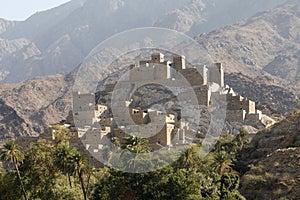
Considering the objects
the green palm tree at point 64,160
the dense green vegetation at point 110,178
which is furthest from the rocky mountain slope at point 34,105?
the green palm tree at point 64,160

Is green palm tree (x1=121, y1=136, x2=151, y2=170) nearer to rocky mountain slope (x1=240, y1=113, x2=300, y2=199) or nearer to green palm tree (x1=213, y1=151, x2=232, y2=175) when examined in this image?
green palm tree (x1=213, y1=151, x2=232, y2=175)

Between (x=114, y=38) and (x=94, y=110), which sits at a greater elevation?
(x=114, y=38)

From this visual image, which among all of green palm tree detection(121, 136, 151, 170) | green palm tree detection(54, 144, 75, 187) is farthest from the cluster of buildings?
green palm tree detection(54, 144, 75, 187)

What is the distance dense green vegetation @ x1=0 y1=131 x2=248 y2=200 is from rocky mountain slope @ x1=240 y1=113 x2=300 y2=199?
181 cm

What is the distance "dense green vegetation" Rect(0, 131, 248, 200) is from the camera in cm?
3997

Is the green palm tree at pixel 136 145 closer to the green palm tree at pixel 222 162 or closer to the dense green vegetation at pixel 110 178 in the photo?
the dense green vegetation at pixel 110 178

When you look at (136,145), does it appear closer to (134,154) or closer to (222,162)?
(134,154)

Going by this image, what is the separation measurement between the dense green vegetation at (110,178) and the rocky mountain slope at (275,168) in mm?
1808

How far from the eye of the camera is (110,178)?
42.3 metres

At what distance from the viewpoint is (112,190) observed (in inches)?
1635

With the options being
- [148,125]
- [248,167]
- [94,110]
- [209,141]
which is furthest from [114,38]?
[248,167]

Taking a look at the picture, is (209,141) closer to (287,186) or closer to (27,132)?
(287,186)

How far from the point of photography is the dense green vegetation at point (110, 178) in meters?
40.0

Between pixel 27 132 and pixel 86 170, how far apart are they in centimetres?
9835
